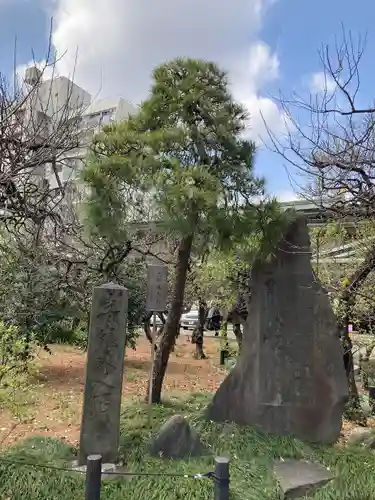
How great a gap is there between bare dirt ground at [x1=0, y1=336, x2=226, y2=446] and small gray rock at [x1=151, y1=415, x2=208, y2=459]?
1.40 meters

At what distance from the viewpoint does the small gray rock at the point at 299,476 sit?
412cm

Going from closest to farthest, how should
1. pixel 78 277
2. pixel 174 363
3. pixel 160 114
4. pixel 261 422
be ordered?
pixel 261 422
pixel 160 114
pixel 78 277
pixel 174 363

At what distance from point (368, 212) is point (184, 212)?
2.08 metres

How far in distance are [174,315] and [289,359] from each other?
6.09 feet

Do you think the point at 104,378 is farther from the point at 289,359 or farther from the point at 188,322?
the point at 188,322

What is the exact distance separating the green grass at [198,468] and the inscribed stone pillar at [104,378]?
1.03ft

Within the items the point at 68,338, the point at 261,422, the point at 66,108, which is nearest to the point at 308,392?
the point at 261,422

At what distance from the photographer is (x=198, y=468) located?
425 cm

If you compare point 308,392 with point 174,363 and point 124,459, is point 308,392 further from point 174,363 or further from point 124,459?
point 174,363

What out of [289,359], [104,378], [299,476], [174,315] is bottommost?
[299,476]

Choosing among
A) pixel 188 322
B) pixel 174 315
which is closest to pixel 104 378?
pixel 174 315

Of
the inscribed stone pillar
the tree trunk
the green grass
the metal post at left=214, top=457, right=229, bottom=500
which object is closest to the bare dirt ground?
the green grass

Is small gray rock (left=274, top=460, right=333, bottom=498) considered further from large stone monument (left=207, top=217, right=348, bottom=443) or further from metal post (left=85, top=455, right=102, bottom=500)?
metal post (left=85, top=455, right=102, bottom=500)

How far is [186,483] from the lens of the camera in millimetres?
3926
